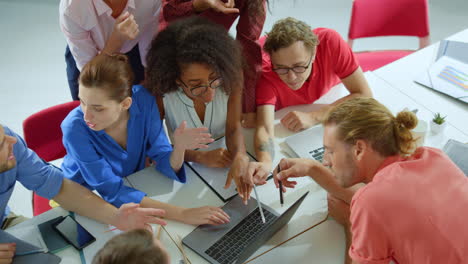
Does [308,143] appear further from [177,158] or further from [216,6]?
[216,6]

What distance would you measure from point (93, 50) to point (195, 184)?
783 millimetres

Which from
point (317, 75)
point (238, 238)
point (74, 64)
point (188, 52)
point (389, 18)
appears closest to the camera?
point (238, 238)

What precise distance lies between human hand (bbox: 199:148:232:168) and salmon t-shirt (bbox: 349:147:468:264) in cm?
61

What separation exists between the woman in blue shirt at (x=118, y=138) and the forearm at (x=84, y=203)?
0.06 metres

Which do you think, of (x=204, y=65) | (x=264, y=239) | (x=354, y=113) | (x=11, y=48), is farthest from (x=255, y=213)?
(x=11, y=48)

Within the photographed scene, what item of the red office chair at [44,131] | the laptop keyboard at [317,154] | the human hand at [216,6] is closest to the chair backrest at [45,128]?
the red office chair at [44,131]

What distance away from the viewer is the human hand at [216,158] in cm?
170

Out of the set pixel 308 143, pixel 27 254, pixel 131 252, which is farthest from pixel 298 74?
pixel 27 254

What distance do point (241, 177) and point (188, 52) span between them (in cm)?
53

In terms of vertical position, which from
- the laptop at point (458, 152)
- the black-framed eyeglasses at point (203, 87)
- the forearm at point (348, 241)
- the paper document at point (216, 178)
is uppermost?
the black-framed eyeglasses at point (203, 87)

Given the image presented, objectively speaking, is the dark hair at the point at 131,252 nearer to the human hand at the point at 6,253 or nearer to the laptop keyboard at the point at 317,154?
the human hand at the point at 6,253

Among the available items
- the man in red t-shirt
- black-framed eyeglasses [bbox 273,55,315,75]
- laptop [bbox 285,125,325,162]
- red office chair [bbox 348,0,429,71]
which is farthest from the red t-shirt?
red office chair [bbox 348,0,429,71]

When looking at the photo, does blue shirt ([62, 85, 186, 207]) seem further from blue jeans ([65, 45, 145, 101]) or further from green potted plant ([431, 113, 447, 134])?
green potted plant ([431, 113, 447, 134])

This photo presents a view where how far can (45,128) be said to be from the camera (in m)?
1.84
